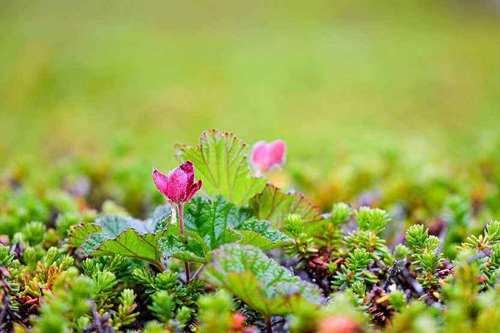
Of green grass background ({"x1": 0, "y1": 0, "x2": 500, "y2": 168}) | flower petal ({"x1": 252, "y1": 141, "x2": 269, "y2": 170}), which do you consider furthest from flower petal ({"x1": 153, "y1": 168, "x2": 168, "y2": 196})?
green grass background ({"x1": 0, "y1": 0, "x2": 500, "y2": 168})

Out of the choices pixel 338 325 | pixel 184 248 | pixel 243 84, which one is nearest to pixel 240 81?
pixel 243 84

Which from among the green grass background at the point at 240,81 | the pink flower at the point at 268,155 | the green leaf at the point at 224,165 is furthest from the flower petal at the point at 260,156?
the green grass background at the point at 240,81

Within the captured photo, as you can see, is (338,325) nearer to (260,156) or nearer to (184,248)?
(184,248)

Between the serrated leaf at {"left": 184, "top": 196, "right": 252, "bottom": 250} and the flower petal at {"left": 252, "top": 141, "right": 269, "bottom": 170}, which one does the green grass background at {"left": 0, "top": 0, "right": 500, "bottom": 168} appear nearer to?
the flower petal at {"left": 252, "top": 141, "right": 269, "bottom": 170}

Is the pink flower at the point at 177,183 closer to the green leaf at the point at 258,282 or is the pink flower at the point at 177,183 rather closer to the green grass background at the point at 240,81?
the green leaf at the point at 258,282

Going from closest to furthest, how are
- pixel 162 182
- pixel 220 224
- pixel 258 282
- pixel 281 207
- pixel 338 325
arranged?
pixel 338 325
pixel 258 282
pixel 162 182
pixel 220 224
pixel 281 207

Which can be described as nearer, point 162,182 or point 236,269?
point 236,269

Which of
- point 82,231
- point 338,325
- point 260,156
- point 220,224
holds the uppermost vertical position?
point 260,156
